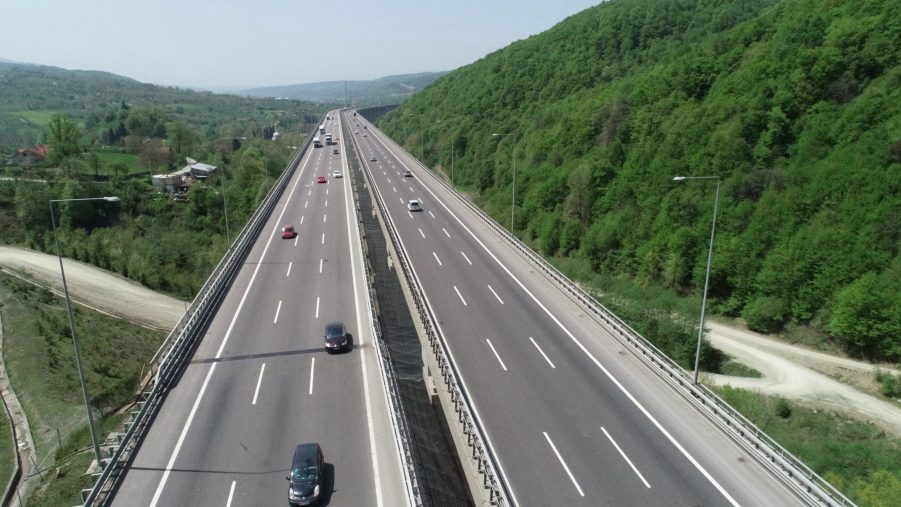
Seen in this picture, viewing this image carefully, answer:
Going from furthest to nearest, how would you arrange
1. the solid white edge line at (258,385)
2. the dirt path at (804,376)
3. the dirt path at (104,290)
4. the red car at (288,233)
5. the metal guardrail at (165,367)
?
the red car at (288,233)
the dirt path at (104,290)
the dirt path at (804,376)
the solid white edge line at (258,385)
the metal guardrail at (165,367)

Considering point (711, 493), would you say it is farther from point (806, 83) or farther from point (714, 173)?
point (806, 83)

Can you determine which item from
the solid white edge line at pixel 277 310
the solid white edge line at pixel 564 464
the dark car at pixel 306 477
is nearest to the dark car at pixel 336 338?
the solid white edge line at pixel 277 310

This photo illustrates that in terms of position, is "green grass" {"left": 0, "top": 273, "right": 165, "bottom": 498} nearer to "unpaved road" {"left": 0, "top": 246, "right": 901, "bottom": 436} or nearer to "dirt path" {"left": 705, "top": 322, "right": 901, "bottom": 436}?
"unpaved road" {"left": 0, "top": 246, "right": 901, "bottom": 436}

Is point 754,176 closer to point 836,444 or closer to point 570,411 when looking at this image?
point 836,444

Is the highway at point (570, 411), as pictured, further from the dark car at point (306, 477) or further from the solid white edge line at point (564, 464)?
the dark car at point (306, 477)

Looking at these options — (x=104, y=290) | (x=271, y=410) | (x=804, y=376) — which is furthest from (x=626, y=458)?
(x=104, y=290)

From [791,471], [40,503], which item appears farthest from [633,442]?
[40,503]

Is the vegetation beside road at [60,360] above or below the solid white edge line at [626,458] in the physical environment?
below
